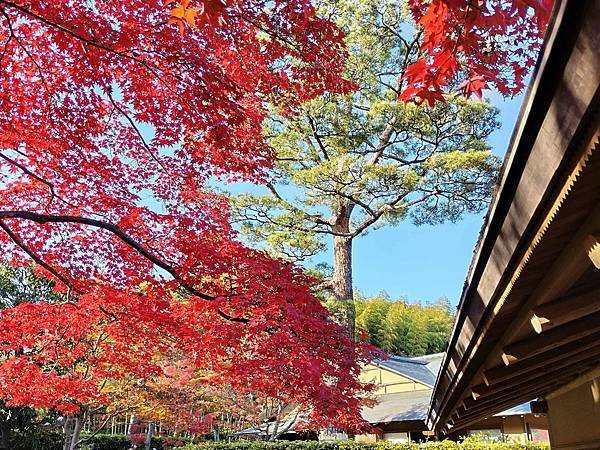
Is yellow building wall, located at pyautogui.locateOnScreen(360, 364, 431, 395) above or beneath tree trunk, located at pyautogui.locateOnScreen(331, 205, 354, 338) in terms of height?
beneath

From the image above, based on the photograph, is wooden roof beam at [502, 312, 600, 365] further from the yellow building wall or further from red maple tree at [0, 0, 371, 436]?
the yellow building wall

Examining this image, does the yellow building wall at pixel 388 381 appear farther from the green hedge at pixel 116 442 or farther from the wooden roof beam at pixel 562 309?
the wooden roof beam at pixel 562 309

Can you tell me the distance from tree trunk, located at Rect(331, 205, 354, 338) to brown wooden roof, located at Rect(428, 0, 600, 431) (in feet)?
31.3

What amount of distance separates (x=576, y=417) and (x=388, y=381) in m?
15.5

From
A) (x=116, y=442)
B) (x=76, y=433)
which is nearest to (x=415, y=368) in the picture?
(x=116, y=442)

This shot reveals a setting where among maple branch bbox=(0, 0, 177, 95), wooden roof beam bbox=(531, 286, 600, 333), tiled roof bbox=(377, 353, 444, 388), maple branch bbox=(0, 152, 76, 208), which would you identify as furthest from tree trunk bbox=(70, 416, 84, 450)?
wooden roof beam bbox=(531, 286, 600, 333)

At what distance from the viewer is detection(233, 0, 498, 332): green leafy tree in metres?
10.5

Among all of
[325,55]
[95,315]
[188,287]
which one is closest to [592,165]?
[188,287]

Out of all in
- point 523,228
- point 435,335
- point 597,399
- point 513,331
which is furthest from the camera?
point 435,335

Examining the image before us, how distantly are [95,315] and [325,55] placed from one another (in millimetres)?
4363

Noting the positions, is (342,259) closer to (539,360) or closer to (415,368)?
(539,360)

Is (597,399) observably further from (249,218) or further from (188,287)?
(249,218)

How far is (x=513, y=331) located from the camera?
159cm

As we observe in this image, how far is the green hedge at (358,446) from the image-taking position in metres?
8.66
